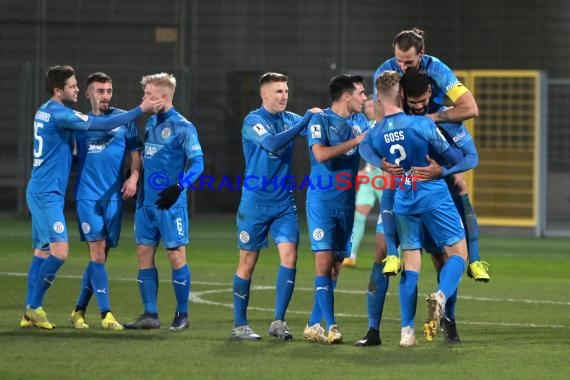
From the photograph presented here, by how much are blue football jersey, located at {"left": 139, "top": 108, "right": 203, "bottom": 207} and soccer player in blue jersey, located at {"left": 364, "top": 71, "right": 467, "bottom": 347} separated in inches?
67.4

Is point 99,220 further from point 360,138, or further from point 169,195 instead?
point 360,138

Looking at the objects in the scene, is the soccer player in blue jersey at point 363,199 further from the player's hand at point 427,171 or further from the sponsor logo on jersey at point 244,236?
the player's hand at point 427,171

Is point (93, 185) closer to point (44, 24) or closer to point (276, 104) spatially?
point (276, 104)

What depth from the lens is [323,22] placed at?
75.3 ft

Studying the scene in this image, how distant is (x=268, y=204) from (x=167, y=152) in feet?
3.11

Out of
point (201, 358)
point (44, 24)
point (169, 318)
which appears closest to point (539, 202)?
point (44, 24)

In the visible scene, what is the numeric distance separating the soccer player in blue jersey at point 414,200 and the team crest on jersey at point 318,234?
0.63 meters

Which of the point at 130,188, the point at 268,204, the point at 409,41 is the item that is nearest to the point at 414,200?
the point at 409,41

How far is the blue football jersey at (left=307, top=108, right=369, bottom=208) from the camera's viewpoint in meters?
9.18

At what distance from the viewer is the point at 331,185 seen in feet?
30.3

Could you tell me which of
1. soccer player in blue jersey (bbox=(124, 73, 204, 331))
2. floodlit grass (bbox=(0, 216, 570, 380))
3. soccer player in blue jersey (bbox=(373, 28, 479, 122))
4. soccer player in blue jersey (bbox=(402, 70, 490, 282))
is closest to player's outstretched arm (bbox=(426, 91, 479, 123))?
soccer player in blue jersey (bbox=(373, 28, 479, 122))

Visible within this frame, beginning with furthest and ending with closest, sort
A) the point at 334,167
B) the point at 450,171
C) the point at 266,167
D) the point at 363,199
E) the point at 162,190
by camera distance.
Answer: the point at 363,199, the point at 162,190, the point at 266,167, the point at 334,167, the point at 450,171

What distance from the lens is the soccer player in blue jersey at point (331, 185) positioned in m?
9.15

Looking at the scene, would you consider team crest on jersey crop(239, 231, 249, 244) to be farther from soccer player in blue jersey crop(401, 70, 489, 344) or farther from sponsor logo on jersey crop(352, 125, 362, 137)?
soccer player in blue jersey crop(401, 70, 489, 344)
